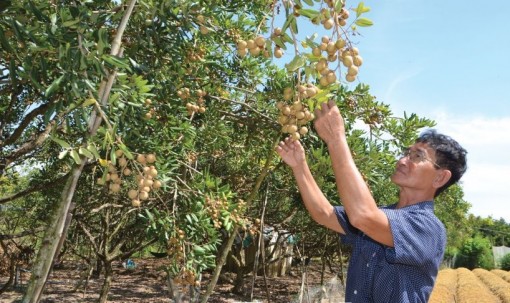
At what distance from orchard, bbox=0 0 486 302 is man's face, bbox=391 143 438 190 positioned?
577 millimetres

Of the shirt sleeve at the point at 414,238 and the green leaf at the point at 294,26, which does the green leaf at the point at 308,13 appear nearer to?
the green leaf at the point at 294,26

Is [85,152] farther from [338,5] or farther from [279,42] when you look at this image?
[338,5]

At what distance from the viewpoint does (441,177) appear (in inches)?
96.1

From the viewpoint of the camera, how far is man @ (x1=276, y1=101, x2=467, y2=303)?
6.71ft

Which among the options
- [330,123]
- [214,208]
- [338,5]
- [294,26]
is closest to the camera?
[338,5]

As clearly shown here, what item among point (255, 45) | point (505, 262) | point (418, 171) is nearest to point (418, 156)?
point (418, 171)

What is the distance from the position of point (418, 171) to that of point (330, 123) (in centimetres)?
60

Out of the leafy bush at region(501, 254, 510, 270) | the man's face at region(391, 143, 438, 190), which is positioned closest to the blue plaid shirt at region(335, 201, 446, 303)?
the man's face at region(391, 143, 438, 190)

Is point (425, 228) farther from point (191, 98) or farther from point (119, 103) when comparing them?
point (191, 98)

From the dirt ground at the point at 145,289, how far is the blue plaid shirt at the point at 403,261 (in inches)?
282

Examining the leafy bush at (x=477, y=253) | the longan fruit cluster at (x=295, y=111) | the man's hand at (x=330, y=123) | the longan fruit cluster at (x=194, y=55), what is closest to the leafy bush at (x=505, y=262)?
the leafy bush at (x=477, y=253)

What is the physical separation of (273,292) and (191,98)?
42.5ft

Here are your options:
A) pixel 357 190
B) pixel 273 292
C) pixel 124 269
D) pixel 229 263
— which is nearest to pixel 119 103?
pixel 357 190

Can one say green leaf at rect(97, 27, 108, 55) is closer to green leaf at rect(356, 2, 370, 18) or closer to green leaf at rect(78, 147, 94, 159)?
green leaf at rect(78, 147, 94, 159)
